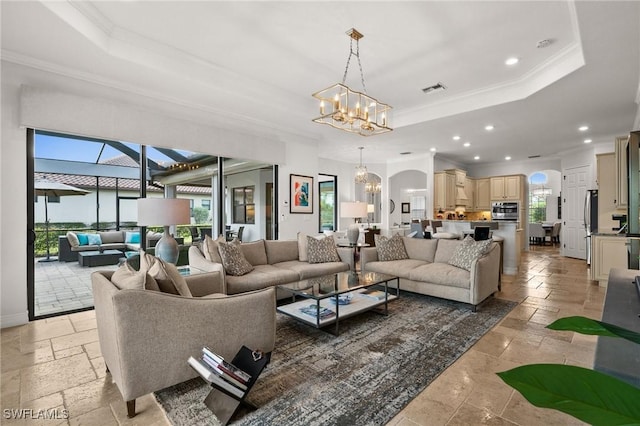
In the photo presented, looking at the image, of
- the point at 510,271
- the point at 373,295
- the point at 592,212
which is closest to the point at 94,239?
the point at 373,295

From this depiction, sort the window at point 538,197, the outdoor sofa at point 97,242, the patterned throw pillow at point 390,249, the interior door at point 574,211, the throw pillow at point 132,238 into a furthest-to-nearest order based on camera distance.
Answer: the window at point 538,197
the interior door at point 574,211
the patterned throw pillow at point 390,249
the throw pillow at point 132,238
the outdoor sofa at point 97,242

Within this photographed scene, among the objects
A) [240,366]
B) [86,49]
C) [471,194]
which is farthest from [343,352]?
[471,194]

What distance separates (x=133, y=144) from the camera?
450cm

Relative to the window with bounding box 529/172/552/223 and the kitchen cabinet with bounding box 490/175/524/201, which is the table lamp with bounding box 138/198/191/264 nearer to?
the kitchen cabinet with bounding box 490/175/524/201

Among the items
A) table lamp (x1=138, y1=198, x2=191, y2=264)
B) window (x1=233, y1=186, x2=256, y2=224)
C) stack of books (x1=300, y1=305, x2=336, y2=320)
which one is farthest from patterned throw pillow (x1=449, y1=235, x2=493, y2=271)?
window (x1=233, y1=186, x2=256, y2=224)

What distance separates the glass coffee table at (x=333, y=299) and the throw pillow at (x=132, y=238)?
2.57 metres

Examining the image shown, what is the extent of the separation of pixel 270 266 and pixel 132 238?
6.88 ft

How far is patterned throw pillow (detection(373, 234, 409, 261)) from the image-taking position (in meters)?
4.83

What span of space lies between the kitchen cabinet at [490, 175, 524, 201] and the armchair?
9576mm

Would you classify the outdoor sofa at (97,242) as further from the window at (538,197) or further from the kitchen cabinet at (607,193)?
the window at (538,197)

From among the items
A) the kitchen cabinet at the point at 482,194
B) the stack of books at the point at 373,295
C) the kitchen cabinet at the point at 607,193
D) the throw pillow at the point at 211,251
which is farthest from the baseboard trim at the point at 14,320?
the kitchen cabinet at the point at 482,194

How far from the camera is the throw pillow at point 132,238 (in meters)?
4.58

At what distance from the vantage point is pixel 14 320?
3.44 meters

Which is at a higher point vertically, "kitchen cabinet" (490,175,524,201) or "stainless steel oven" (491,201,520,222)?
"kitchen cabinet" (490,175,524,201)
